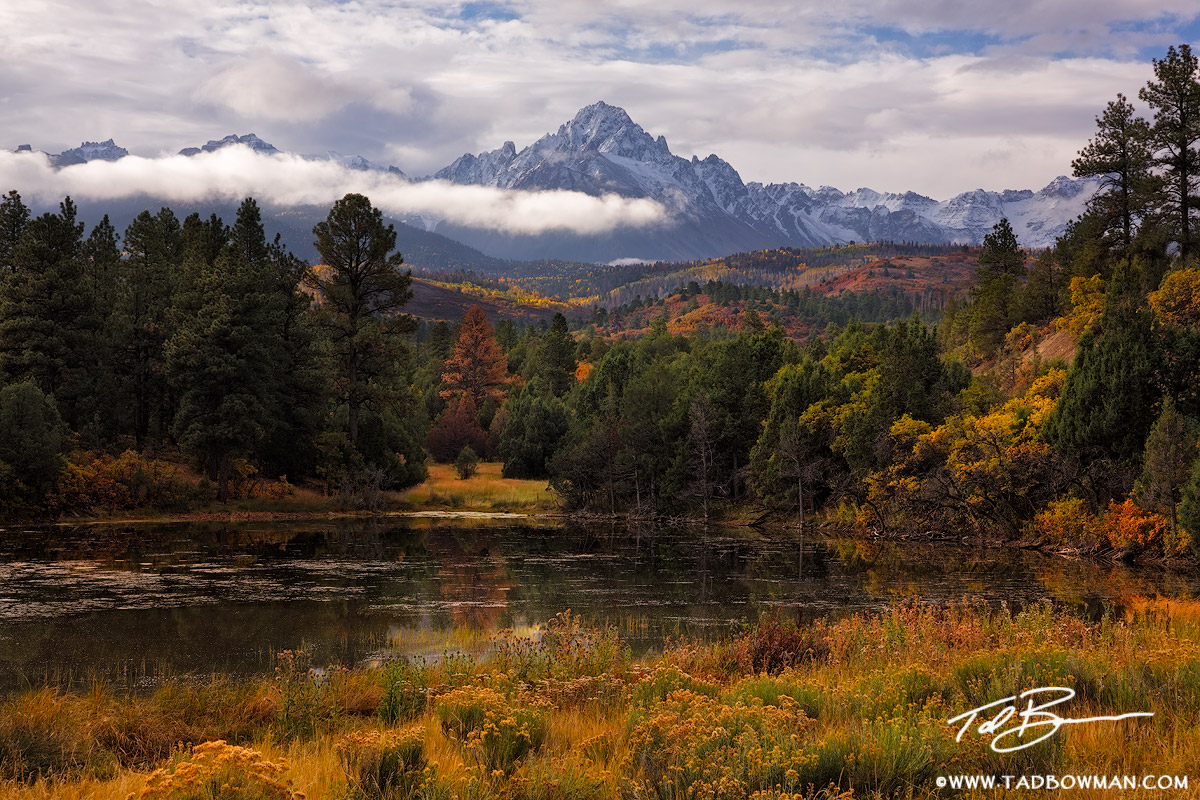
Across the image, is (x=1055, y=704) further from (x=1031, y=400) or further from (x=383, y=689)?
(x=1031, y=400)

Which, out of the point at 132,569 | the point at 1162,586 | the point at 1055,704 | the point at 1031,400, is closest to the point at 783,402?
the point at 1031,400

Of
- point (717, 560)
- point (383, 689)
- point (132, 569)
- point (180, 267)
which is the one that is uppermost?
point (180, 267)

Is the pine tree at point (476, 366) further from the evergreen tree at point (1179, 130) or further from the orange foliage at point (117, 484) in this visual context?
the evergreen tree at point (1179, 130)

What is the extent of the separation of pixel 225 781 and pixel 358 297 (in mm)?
61300

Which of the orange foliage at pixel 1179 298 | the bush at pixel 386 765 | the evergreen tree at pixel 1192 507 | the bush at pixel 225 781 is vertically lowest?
the evergreen tree at pixel 1192 507

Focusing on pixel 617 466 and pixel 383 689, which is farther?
pixel 617 466

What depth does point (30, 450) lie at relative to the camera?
46.5 meters

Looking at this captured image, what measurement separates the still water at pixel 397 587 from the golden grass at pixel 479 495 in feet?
61.9

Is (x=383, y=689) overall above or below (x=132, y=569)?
above

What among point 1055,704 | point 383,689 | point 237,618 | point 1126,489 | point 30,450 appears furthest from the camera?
point 30,450

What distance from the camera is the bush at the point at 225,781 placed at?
267 inches

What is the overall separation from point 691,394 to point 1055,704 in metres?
61.6

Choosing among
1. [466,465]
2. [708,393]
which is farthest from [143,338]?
[708,393]
